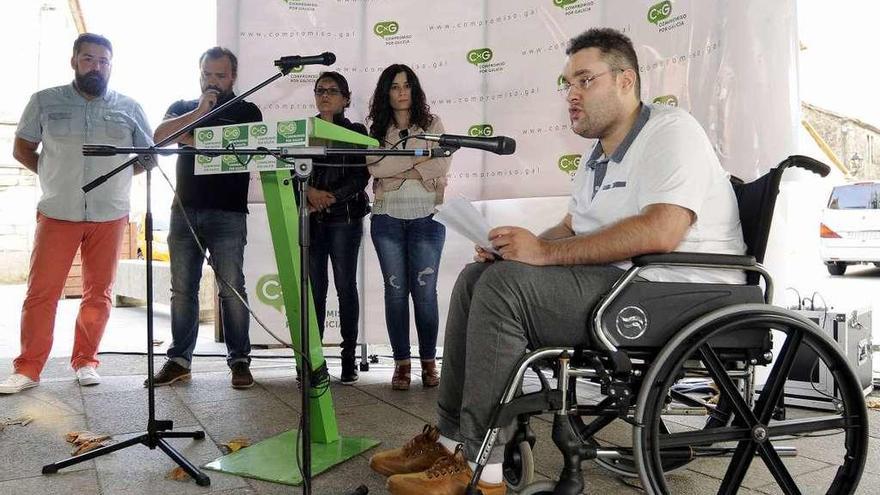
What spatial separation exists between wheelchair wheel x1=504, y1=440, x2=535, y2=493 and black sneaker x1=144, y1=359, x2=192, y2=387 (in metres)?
1.92

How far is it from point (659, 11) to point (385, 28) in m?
1.39

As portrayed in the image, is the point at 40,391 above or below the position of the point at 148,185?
below

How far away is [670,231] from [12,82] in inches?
423

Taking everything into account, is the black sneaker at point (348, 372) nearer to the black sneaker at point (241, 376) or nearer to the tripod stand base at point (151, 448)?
the black sneaker at point (241, 376)

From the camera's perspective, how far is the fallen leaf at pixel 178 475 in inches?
70.2

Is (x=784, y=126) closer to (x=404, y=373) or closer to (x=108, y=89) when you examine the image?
(x=404, y=373)

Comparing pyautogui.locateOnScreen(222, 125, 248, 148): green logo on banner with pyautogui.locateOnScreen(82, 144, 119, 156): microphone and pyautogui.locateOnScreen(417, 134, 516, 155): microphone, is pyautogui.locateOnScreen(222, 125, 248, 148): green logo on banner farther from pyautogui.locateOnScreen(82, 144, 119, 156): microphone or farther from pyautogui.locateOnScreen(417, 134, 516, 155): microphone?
pyautogui.locateOnScreen(417, 134, 516, 155): microphone

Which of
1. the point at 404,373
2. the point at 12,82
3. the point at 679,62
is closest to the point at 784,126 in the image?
the point at 679,62

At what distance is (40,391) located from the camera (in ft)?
9.21

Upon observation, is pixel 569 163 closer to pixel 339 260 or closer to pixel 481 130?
pixel 481 130

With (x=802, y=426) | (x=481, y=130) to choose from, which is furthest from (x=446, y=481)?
(x=481, y=130)

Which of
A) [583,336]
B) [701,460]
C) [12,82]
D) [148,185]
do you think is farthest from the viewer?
[12,82]

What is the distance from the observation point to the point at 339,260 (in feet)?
9.73

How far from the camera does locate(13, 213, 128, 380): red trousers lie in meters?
2.87
